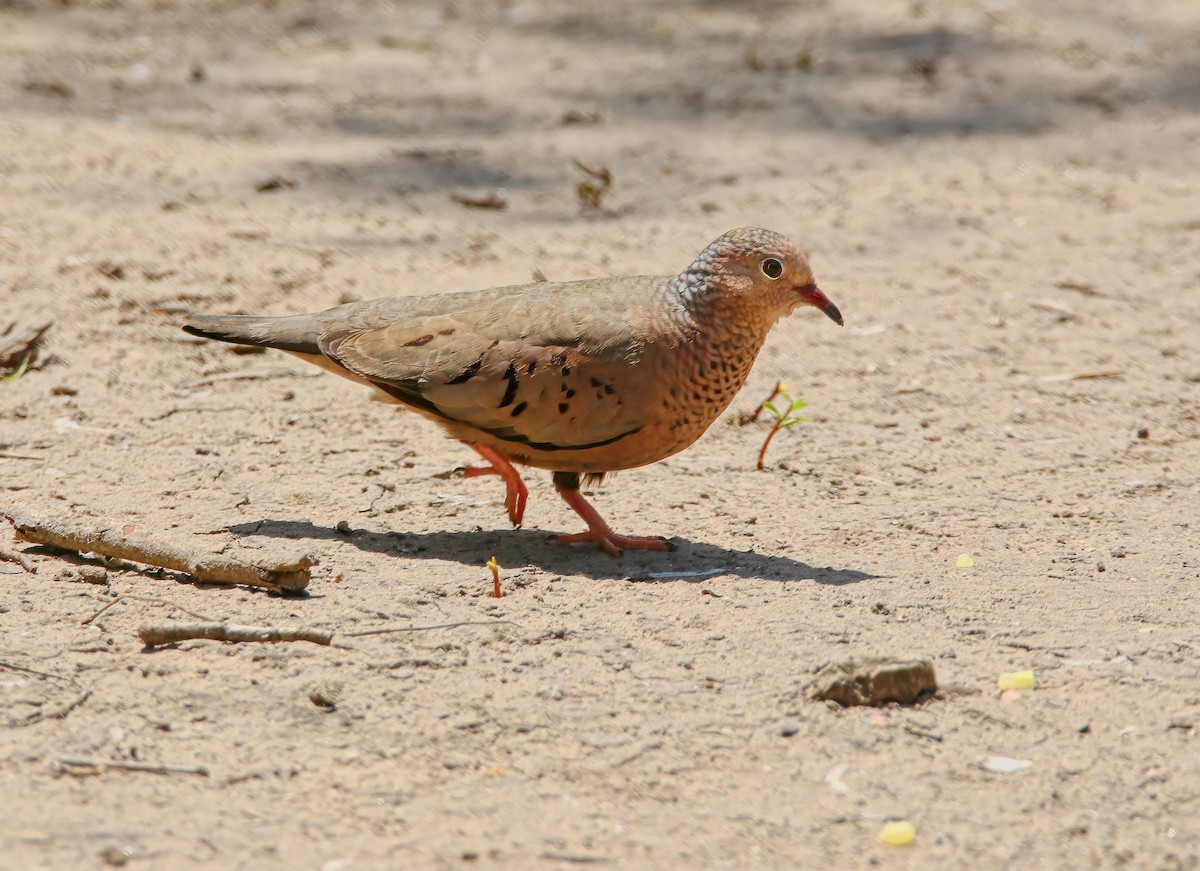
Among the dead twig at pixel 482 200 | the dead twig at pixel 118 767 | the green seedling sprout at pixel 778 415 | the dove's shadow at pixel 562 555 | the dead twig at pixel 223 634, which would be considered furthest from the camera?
the dead twig at pixel 482 200

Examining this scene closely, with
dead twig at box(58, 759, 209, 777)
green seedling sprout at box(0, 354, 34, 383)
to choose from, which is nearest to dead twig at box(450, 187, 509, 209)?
A: green seedling sprout at box(0, 354, 34, 383)

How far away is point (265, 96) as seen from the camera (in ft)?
28.4

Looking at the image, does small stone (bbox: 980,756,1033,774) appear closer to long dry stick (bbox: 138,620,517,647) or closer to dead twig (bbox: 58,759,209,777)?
long dry stick (bbox: 138,620,517,647)

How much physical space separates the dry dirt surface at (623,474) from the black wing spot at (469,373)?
21.8 inches

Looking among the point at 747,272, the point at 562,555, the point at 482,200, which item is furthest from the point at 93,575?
the point at 482,200

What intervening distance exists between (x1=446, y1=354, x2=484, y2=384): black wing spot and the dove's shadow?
0.55 metres

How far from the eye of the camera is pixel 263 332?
4.78 m

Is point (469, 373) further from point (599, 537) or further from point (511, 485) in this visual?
point (599, 537)

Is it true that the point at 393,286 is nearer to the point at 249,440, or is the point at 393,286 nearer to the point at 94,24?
the point at 249,440

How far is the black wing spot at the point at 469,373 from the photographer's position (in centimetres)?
451

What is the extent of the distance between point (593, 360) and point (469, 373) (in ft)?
1.32

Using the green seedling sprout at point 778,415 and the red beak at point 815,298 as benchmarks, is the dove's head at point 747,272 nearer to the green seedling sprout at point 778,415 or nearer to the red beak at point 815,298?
the red beak at point 815,298

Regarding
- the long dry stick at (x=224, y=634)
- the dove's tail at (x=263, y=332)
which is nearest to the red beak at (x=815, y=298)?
the dove's tail at (x=263, y=332)

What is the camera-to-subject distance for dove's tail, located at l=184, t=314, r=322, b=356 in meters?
4.76
